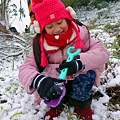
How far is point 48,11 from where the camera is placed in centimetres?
181

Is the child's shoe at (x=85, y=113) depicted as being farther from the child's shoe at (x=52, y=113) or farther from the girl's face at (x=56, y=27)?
the girl's face at (x=56, y=27)

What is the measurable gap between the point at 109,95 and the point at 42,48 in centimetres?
80

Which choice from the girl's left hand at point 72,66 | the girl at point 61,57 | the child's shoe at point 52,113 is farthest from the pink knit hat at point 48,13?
the child's shoe at point 52,113

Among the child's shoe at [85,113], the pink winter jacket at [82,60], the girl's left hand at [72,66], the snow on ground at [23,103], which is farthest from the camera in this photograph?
the snow on ground at [23,103]

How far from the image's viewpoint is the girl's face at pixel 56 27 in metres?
1.83

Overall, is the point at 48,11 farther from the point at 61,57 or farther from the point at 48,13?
the point at 61,57

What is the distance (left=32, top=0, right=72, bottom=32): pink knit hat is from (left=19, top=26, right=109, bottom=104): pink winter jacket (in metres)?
0.25

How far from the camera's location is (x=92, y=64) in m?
1.84

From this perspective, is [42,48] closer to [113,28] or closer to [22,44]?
[22,44]

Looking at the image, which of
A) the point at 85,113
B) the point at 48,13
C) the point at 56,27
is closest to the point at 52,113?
the point at 85,113

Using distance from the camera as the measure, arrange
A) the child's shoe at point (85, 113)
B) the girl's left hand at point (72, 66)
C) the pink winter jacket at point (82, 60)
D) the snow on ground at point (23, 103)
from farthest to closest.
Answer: the snow on ground at point (23, 103)
the child's shoe at point (85, 113)
the pink winter jacket at point (82, 60)
the girl's left hand at point (72, 66)

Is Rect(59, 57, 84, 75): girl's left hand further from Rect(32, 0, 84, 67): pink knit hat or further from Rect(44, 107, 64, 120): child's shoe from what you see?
Rect(44, 107, 64, 120): child's shoe

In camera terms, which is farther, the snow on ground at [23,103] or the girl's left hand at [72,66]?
the snow on ground at [23,103]

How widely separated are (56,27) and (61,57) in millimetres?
234
